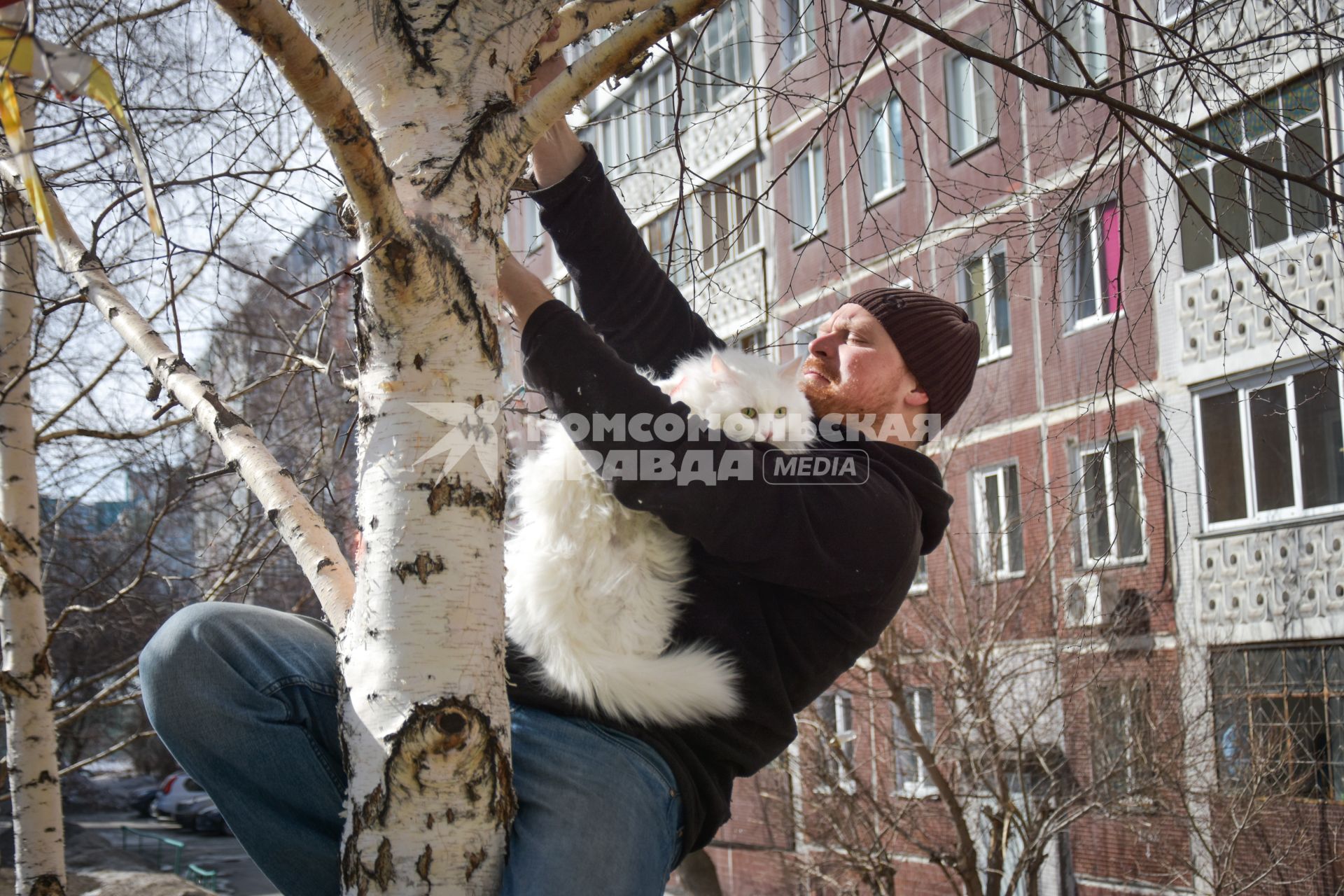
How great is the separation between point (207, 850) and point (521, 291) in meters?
28.9

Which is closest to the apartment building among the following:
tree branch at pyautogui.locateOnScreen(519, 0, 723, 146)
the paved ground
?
tree branch at pyautogui.locateOnScreen(519, 0, 723, 146)

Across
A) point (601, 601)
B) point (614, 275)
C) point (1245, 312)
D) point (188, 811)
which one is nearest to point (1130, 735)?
point (1245, 312)

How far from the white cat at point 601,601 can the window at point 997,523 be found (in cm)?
878

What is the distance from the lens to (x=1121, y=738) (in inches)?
430

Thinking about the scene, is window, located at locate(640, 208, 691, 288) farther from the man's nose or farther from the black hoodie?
the black hoodie

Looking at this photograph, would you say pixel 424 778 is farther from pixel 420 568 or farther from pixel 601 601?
pixel 601 601

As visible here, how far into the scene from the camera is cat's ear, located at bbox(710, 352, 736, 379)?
226 cm

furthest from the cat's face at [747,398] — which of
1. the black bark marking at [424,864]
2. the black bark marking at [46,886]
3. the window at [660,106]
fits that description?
the black bark marking at [46,886]

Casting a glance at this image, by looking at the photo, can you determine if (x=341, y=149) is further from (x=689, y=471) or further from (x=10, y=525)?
(x=10, y=525)

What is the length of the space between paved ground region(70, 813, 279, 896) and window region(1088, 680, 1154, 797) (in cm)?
1295

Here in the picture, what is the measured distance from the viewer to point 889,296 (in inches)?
104

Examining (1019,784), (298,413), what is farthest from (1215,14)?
(1019,784)

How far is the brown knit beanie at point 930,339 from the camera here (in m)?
2.59

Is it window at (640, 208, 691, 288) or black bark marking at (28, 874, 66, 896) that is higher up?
window at (640, 208, 691, 288)
